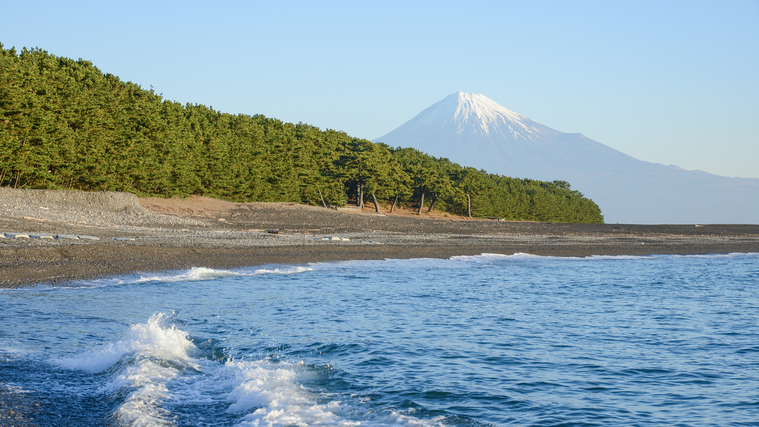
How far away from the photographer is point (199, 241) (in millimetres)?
34156

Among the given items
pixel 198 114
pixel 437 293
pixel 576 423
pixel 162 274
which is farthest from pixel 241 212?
pixel 576 423

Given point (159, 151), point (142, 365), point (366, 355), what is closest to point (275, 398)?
point (142, 365)

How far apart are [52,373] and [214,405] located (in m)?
3.28

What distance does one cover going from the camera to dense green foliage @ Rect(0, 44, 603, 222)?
44781 millimetres

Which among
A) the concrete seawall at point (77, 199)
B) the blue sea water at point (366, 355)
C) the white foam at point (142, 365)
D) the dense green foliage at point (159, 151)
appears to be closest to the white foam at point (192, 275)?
the blue sea water at point (366, 355)

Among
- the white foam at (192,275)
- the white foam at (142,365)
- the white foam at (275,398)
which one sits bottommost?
the white foam at (275,398)

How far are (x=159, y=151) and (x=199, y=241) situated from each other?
29919 millimetres

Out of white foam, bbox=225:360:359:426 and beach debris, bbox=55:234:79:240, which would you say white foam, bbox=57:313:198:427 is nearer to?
white foam, bbox=225:360:359:426

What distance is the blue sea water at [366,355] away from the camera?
29.4 feet

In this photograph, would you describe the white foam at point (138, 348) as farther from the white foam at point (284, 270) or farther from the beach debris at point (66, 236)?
the beach debris at point (66, 236)

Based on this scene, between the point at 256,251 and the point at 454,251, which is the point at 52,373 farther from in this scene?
the point at 454,251

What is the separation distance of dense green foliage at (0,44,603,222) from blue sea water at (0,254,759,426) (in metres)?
30.0

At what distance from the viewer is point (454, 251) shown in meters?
40.3

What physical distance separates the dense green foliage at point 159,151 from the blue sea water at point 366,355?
29954 millimetres
